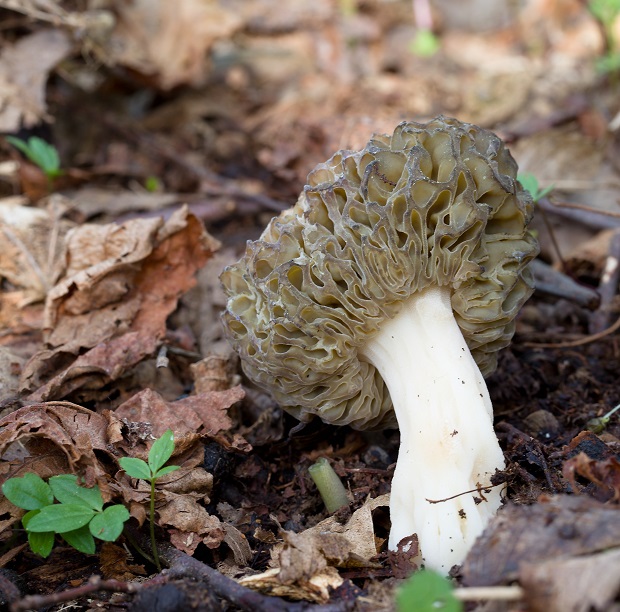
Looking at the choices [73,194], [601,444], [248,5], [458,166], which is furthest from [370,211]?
[248,5]

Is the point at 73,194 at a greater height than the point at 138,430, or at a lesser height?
greater

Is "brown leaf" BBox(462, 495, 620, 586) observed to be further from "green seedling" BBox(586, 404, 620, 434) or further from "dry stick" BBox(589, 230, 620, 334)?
"dry stick" BBox(589, 230, 620, 334)

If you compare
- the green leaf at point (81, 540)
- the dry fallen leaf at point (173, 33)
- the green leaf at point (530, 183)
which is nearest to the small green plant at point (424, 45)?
the dry fallen leaf at point (173, 33)

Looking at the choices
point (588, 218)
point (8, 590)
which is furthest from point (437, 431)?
point (588, 218)

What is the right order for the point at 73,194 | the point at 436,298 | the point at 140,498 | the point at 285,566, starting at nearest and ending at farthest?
1. the point at 285,566
2. the point at 140,498
3. the point at 436,298
4. the point at 73,194

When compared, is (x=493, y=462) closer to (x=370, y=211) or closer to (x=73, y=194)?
(x=370, y=211)

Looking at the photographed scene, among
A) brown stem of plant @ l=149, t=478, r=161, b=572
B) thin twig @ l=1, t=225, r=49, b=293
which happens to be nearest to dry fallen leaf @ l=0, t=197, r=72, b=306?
thin twig @ l=1, t=225, r=49, b=293
